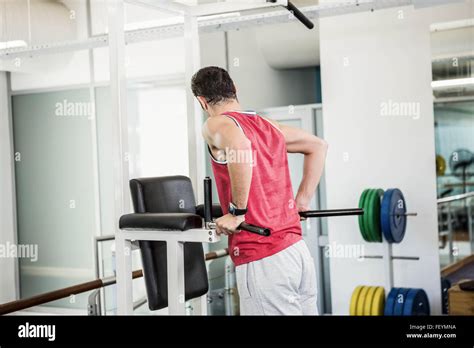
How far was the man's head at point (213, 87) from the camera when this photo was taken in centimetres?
148

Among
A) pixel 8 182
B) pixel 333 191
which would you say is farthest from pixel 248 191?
pixel 8 182

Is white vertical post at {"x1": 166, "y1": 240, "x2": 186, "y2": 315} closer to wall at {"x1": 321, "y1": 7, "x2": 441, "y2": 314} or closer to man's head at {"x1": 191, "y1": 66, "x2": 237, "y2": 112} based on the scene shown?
man's head at {"x1": 191, "y1": 66, "x2": 237, "y2": 112}

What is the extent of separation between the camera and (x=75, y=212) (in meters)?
4.80

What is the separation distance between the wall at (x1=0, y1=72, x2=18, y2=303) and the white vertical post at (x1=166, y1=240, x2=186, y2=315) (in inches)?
128

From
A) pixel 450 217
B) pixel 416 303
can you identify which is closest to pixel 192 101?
pixel 416 303

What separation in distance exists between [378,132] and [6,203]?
279 cm

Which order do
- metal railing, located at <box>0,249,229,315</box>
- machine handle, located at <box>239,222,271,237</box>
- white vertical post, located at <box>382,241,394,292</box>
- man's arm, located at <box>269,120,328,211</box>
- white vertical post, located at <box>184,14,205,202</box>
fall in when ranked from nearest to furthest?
machine handle, located at <box>239,222,271,237</box> → metal railing, located at <box>0,249,229,315</box> → man's arm, located at <box>269,120,328,211</box> → white vertical post, located at <box>184,14,205,202</box> → white vertical post, located at <box>382,241,394,292</box>

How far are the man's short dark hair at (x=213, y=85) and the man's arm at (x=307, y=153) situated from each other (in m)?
0.20

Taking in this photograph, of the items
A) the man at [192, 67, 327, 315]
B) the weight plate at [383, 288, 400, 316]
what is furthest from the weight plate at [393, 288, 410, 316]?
the man at [192, 67, 327, 315]

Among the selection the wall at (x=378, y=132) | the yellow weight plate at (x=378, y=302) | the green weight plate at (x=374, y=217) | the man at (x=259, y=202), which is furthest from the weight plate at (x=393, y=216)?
the man at (x=259, y=202)

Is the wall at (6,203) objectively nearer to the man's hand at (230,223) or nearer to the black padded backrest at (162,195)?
the black padded backrest at (162,195)

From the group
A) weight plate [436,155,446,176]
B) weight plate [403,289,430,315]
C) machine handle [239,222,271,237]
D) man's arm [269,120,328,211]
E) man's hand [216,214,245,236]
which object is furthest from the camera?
weight plate [436,155,446,176]

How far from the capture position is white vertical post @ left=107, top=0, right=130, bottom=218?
1.61 m
